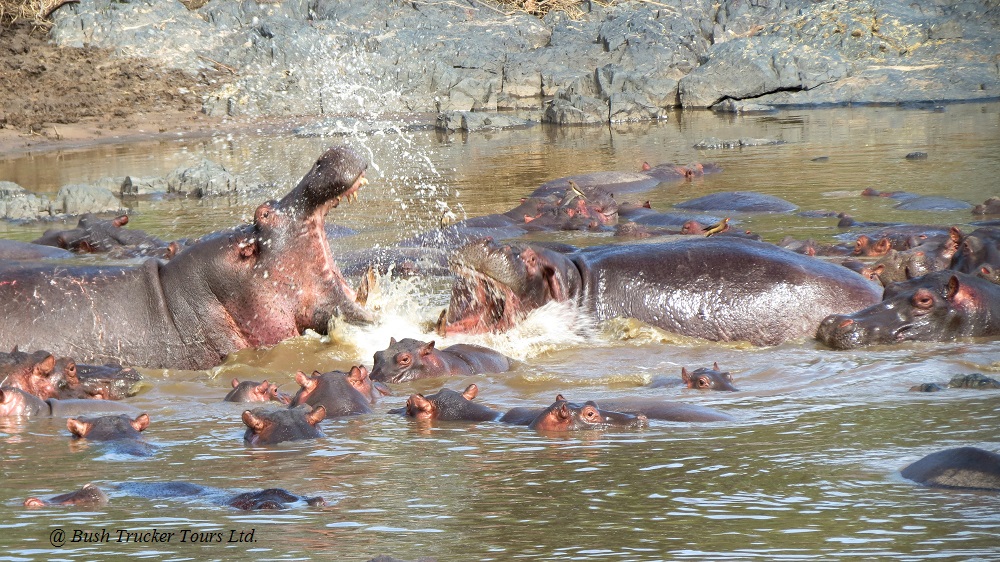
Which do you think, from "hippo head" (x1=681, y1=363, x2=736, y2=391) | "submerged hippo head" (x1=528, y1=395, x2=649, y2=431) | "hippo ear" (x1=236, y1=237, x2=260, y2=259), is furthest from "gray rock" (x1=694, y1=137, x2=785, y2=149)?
"submerged hippo head" (x1=528, y1=395, x2=649, y2=431)

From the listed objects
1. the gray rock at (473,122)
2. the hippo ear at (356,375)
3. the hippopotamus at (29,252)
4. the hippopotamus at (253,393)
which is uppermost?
the gray rock at (473,122)

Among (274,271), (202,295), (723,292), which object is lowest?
(723,292)

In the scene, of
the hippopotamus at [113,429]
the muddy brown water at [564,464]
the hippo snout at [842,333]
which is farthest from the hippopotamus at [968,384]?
the hippopotamus at [113,429]

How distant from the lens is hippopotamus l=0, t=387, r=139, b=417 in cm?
579

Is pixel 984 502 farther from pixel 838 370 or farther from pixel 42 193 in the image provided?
pixel 42 193

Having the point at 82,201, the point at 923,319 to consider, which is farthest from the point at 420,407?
the point at 82,201

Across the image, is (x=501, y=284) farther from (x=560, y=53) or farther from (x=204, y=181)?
(x=560, y=53)

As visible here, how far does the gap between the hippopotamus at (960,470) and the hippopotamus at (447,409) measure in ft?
6.42

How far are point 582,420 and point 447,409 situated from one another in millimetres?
640

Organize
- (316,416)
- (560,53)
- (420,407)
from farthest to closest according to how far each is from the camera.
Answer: (560,53) < (420,407) < (316,416)

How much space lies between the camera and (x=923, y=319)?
6.86 m

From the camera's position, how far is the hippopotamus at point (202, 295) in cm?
703

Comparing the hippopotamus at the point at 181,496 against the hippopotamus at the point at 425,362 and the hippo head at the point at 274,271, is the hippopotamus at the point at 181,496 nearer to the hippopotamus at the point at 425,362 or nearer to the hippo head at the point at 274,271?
the hippopotamus at the point at 425,362

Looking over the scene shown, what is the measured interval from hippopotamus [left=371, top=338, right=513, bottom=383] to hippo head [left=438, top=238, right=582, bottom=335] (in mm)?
534
